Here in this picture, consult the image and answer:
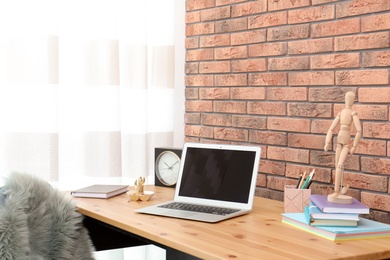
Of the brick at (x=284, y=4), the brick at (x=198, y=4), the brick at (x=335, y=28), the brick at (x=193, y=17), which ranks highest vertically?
the brick at (x=198, y=4)

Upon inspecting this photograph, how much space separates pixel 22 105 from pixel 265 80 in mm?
1093

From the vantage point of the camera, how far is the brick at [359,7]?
7.03ft

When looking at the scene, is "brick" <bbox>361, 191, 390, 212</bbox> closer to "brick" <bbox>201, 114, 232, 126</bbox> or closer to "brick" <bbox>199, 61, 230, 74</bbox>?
"brick" <bbox>201, 114, 232, 126</bbox>

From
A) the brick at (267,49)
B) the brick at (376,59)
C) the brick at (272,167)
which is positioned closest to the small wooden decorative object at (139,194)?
the brick at (272,167)

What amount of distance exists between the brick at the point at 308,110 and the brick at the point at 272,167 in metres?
0.23

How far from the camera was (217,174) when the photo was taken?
94.4 inches

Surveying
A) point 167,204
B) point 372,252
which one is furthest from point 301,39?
point 372,252

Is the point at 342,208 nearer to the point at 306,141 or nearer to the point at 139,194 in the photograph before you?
the point at 306,141

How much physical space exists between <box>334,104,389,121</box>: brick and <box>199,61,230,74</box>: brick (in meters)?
0.80

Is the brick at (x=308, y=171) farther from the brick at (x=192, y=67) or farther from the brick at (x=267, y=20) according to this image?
the brick at (x=192, y=67)

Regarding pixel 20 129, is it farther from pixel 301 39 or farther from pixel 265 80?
pixel 301 39

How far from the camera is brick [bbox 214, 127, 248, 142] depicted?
2.82m

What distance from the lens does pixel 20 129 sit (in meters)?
2.80

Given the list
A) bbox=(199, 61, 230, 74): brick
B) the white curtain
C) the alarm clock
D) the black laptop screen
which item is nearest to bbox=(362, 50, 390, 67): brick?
the black laptop screen
